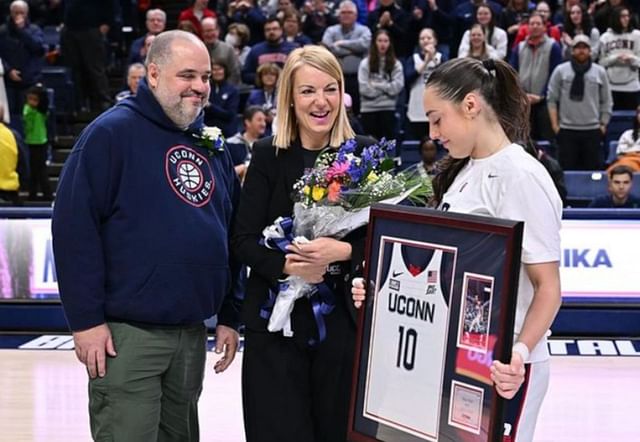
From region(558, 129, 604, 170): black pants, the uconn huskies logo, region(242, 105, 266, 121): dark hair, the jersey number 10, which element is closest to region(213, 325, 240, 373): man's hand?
the uconn huskies logo

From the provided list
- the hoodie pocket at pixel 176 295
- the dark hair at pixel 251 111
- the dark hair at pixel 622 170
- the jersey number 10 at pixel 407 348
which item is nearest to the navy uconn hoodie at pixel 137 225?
the hoodie pocket at pixel 176 295

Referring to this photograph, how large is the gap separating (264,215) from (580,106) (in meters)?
8.59

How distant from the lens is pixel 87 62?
13477mm

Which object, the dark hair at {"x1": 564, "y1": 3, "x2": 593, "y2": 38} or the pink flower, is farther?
the dark hair at {"x1": 564, "y1": 3, "x2": 593, "y2": 38}

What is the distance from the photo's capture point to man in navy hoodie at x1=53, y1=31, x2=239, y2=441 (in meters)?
3.68

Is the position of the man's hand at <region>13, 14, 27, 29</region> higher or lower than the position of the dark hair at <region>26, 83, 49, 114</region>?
higher

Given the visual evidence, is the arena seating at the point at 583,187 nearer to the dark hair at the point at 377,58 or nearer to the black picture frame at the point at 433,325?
the dark hair at the point at 377,58

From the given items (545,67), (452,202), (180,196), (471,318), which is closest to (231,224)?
(180,196)

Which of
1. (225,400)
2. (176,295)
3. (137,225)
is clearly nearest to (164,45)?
(137,225)

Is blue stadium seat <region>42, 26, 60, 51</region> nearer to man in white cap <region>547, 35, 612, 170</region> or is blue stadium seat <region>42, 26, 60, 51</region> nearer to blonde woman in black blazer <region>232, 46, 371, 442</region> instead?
man in white cap <region>547, 35, 612, 170</region>

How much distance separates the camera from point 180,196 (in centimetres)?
383

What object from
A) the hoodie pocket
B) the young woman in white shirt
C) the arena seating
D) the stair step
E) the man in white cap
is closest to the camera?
the young woman in white shirt

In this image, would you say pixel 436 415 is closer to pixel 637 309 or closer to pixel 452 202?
pixel 452 202

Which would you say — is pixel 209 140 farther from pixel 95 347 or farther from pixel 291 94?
pixel 95 347
